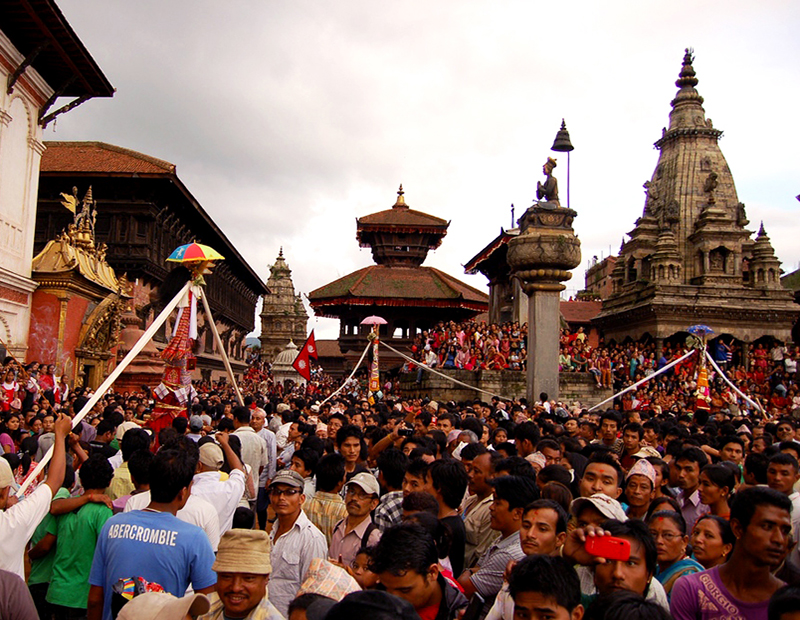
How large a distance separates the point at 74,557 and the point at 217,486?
1131 mm

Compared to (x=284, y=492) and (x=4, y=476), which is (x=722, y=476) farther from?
(x=4, y=476)

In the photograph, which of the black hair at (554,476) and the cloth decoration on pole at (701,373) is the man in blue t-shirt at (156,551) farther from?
the cloth decoration on pole at (701,373)

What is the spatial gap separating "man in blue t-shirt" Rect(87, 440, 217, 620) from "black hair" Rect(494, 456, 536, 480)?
87.1 inches

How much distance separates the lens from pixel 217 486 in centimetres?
546

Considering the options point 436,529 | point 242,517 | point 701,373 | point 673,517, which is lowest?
point 242,517

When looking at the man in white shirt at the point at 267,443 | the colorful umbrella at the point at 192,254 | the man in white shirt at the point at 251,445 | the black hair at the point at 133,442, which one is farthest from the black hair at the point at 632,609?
the colorful umbrella at the point at 192,254

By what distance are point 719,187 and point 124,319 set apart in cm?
3621

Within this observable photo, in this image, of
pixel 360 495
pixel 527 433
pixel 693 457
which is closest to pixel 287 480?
pixel 360 495

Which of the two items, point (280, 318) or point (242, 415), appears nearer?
point (242, 415)

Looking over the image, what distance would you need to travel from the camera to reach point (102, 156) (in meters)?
31.1

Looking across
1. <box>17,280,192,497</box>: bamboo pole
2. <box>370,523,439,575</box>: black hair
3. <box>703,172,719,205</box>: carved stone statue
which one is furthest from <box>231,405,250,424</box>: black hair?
<box>703,172,719,205</box>: carved stone statue

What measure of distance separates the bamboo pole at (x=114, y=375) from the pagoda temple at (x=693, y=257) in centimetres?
3569

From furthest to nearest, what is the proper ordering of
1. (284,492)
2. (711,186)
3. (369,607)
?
(711,186) → (284,492) → (369,607)

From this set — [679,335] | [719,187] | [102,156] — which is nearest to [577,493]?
[102,156]
